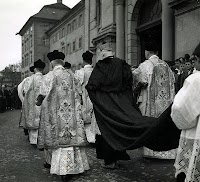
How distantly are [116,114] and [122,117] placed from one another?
17cm

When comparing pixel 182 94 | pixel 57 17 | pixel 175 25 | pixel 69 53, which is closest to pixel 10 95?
pixel 175 25

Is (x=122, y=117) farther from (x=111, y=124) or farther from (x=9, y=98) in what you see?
(x=9, y=98)

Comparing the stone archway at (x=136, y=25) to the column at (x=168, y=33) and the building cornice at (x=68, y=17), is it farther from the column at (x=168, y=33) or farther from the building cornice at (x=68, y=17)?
the building cornice at (x=68, y=17)

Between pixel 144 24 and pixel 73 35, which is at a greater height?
pixel 73 35

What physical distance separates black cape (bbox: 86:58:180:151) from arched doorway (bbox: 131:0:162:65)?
10.1m

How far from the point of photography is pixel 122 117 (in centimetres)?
477

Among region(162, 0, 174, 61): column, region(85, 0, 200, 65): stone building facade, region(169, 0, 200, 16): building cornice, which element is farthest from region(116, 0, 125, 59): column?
region(169, 0, 200, 16): building cornice

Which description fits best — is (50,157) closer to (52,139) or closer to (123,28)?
(52,139)

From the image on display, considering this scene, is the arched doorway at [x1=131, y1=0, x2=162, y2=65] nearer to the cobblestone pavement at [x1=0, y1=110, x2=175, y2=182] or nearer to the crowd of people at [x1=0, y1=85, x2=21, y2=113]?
the cobblestone pavement at [x1=0, y1=110, x2=175, y2=182]

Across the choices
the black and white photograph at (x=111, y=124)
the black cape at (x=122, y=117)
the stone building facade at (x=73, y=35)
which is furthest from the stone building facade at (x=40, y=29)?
the black cape at (x=122, y=117)

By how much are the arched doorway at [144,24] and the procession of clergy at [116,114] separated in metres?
9.41

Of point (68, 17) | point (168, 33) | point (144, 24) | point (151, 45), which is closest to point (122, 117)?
point (151, 45)

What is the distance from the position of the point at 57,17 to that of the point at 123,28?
41.7 meters

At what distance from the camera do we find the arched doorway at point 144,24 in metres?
15.9
